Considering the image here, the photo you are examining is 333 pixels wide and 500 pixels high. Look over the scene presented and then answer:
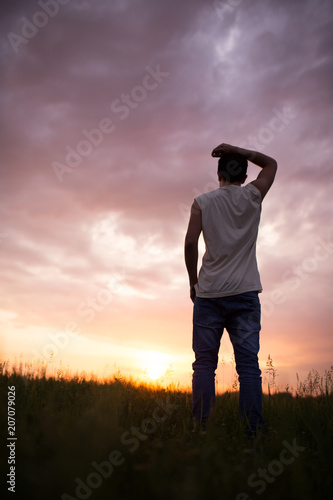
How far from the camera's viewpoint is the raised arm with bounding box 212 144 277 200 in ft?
13.4

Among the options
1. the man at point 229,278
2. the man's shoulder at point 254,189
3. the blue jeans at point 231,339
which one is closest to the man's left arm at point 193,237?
the man at point 229,278

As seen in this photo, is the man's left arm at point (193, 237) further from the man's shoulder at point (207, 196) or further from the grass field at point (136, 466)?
the grass field at point (136, 466)

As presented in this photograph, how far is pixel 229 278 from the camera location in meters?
3.78

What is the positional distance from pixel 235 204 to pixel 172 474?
8.90 ft

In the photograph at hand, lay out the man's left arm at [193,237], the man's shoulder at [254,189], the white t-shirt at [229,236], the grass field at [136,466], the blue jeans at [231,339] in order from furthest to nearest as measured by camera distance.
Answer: the man's left arm at [193,237] < the man's shoulder at [254,189] < the white t-shirt at [229,236] < the blue jeans at [231,339] < the grass field at [136,466]

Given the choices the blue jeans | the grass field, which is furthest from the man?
the grass field

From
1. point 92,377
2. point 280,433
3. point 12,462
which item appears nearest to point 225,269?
point 280,433

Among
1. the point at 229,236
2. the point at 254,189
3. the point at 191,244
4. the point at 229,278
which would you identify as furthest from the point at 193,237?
the point at 254,189

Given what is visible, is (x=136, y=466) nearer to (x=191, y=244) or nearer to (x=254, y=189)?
(x=191, y=244)

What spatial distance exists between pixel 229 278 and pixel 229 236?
0.46 m

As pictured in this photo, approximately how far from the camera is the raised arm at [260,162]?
4074mm

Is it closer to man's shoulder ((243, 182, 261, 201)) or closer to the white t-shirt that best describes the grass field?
the white t-shirt

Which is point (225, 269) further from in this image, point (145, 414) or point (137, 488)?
point (137, 488)

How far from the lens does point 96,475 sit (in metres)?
1.81
